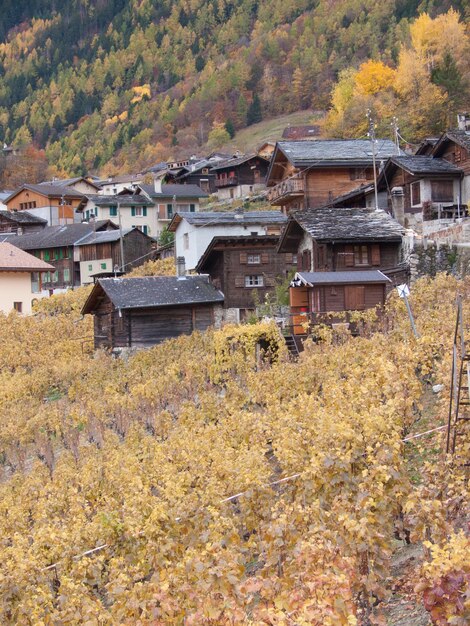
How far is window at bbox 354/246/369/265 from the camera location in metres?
39.0

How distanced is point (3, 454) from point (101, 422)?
3.32 metres

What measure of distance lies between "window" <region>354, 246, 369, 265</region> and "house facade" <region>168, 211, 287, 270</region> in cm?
1218

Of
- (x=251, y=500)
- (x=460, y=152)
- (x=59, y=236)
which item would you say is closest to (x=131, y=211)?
(x=59, y=236)

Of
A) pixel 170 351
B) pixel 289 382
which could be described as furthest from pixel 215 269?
pixel 289 382

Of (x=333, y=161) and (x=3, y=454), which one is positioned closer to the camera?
(x=3, y=454)

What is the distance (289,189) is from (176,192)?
111 feet

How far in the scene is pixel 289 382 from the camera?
77.7ft

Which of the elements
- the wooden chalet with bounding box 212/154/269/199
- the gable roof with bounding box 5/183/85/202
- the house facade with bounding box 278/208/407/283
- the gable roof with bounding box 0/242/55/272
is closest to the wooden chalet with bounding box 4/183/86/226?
the gable roof with bounding box 5/183/85/202

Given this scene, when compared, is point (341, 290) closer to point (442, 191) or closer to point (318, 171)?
point (442, 191)

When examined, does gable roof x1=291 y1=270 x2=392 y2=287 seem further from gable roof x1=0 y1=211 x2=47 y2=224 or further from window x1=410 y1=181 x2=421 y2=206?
gable roof x1=0 y1=211 x2=47 y2=224

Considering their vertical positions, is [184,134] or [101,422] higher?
[184,134]

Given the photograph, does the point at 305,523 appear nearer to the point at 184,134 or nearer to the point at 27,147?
the point at 184,134

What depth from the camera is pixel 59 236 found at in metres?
76.0

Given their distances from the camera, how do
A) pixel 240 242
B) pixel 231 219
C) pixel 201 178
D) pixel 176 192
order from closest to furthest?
pixel 240 242 → pixel 231 219 → pixel 176 192 → pixel 201 178
